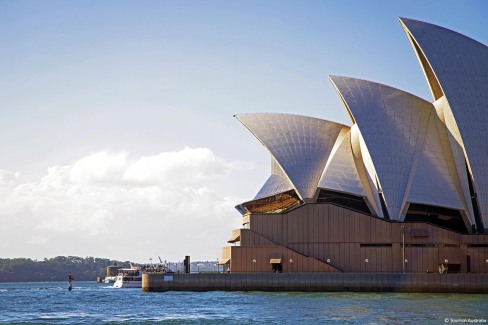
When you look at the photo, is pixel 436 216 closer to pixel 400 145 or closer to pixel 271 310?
pixel 400 145

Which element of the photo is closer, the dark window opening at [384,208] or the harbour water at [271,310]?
the harbour water at [271,310]

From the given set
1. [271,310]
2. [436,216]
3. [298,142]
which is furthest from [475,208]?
[271,310]

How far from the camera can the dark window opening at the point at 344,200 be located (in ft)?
227

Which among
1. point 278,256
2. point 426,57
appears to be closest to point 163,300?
point 278,256

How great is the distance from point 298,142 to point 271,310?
28367 mm

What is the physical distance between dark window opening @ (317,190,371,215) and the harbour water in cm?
1148

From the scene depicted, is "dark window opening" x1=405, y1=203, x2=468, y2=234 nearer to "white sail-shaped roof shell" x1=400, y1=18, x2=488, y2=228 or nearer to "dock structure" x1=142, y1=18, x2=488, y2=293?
"dock structure" x1=142, y1=18, x2=488, y2=293

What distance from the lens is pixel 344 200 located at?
228ft

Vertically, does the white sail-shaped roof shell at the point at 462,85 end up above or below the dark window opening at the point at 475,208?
above

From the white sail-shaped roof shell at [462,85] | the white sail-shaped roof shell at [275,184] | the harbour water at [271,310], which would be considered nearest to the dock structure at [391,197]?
the white sail-shaped roof shell at [462,85]

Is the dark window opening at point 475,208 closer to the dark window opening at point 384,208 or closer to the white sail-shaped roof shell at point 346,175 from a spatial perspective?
the dark window opening at point 384,208

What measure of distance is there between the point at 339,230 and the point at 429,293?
9646mm

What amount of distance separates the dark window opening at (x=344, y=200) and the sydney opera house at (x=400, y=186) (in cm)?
9

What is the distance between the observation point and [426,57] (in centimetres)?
6419
